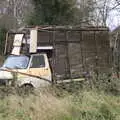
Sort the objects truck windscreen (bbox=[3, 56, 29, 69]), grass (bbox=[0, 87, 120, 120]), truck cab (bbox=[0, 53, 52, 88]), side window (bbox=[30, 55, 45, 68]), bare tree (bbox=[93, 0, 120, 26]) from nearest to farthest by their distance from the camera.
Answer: grass (bbox=[0, 87, 120, 120]) < truck cab (bbox=[0, 53, 52, 88]) < truck windscreen (bbox=[3, 56, 29, 69]) < side window (bbox=[30, 55, 45, 68]) < bare tree (bbox=[93, 0, 120, 26])

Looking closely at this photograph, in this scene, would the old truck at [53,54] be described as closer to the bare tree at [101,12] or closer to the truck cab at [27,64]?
the truck cab at [27,64]

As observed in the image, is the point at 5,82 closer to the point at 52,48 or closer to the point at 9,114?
the point at 52,48

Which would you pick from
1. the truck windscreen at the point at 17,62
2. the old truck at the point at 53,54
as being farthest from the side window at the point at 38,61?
the truck windscreen at the point at 17,62

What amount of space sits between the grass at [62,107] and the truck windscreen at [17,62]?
149 inches

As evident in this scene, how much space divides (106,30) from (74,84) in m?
4.38

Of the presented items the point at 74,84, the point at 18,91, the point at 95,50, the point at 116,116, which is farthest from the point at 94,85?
the point at 95,50

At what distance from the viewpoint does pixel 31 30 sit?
15844 millimetres

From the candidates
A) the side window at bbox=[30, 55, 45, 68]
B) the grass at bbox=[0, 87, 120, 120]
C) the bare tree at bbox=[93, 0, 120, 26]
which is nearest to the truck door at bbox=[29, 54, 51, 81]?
the side window at bbox=[30, 55, 45, 68]

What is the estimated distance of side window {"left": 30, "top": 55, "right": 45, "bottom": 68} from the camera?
1558cm

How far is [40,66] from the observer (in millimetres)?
15672

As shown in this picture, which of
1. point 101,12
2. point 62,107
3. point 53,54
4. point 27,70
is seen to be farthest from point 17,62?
point 101,12

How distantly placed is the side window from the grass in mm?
3965

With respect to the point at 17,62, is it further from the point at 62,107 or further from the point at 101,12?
the point at 101,12

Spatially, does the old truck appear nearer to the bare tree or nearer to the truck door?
the truck door
